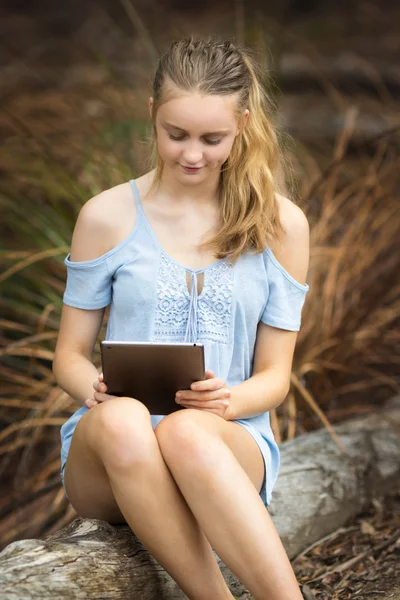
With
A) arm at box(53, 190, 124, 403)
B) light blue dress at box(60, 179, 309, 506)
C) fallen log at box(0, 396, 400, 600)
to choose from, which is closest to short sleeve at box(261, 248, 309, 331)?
light blue dress at box(60, 179, 309, 506)

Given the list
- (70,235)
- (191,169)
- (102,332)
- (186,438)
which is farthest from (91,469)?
(70,235)

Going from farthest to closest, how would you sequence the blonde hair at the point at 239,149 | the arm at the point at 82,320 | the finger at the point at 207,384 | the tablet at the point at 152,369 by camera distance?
the arm at the point at 82,320 < the blonde hair at the point at 239,149 < the finger at the point at 207,384 < the tablet at the point at 152,369

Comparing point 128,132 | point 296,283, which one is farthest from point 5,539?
point 128,132

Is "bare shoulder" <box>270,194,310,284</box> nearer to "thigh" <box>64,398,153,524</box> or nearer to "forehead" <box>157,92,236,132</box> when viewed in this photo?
"forehead" <box>157,92,236,132</box>

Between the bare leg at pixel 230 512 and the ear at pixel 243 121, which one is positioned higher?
the ear at pixel 243 121

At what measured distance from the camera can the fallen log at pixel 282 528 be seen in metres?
1.97

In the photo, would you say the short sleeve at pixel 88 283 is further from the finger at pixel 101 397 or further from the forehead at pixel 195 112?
the forehead at pixel 195 112

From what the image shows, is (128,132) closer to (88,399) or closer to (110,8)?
(88,399)

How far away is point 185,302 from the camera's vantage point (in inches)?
90.2

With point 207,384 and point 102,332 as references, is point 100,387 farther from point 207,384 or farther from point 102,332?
point 102,332

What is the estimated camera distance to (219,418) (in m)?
2.14

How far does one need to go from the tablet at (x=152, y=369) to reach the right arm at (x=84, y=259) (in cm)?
19

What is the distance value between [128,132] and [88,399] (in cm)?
210

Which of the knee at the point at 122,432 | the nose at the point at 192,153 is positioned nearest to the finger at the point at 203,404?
the knee at the point at 122,432
